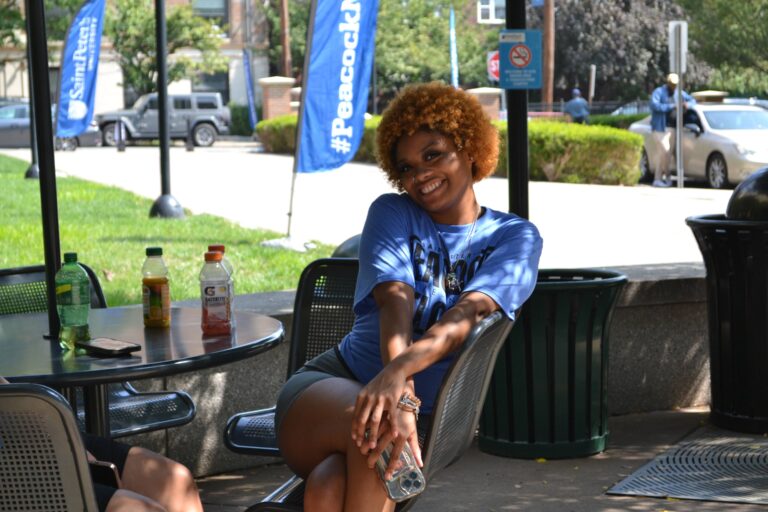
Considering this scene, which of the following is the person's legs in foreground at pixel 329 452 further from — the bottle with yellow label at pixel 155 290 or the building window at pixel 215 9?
the building window at pixel 215 9

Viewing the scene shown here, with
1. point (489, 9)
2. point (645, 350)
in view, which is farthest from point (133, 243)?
point (489, 9)

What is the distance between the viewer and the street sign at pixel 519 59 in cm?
559

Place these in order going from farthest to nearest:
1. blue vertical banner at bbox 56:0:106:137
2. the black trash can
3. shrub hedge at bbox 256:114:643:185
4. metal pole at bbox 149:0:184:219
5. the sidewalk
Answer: shrub hedge at bbox 256:114:643:185
blue vertical banner at bbox 56:0:106:137
metal pole at bbox 149:0:184:219
the black trash can
the sidewalk

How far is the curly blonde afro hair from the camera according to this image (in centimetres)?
358

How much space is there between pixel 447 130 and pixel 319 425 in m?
0.98

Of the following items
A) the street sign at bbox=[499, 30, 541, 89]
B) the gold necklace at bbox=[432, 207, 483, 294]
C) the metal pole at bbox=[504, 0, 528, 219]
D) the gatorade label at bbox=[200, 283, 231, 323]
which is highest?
the street sign at bbox=[499, 30, 541, 89]

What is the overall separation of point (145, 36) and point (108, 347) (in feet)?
141

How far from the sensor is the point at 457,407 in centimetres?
325

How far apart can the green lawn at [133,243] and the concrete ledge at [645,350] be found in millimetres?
3182

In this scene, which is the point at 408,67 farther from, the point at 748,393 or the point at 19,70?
the point at 748,393

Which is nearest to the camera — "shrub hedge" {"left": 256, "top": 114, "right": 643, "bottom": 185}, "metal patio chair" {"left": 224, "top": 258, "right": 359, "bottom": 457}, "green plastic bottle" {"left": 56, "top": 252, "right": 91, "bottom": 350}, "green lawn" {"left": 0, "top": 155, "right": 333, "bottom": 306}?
"green plastic bottle" {"left": 56, "top": 252, "right": 91, "bottom": 350}

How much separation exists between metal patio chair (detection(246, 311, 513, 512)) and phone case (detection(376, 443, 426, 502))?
0.09 metres

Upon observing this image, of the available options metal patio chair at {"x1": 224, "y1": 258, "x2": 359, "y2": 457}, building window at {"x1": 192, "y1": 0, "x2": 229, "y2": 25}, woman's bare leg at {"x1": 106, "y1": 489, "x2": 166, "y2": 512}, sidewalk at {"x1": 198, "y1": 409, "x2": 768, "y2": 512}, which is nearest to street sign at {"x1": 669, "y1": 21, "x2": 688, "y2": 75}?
sidewalk at {"x1": 198, "y1": 409, "x2": 768, "y2": 512}

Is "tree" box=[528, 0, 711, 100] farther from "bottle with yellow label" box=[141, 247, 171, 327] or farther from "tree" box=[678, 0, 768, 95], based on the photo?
"bottle with yellow label" box=[141, 247, 171, 327]
